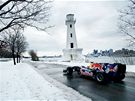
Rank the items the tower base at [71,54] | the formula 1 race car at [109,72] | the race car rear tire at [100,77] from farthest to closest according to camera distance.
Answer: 1. the tower base at [71,54]
2. the formula 1 race car at [109,72]
3. the race car rear tire at [100,77]

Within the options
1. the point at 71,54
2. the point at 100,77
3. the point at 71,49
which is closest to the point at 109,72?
the point at 100,77

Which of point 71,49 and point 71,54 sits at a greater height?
point 71,49

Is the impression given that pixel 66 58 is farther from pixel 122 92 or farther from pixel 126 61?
pixel 122 92

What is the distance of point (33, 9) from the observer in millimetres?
13516

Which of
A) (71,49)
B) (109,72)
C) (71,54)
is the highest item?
(71,49)

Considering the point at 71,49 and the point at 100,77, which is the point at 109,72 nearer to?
the point at 100,77

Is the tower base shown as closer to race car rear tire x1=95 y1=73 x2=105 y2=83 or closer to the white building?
the white building

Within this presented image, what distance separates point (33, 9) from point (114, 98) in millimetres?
7511

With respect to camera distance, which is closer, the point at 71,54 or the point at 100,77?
the point at 100,77

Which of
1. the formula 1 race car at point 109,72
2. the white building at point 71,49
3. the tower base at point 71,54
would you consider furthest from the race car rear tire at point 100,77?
the tower base at point 71,54

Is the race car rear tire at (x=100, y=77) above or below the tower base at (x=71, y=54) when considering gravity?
below

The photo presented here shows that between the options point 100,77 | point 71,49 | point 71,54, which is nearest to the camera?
point 100,77

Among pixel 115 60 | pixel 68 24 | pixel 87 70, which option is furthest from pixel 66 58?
pixel 87 70

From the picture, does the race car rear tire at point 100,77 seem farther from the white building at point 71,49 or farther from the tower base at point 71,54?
the tower base at point 71,54
